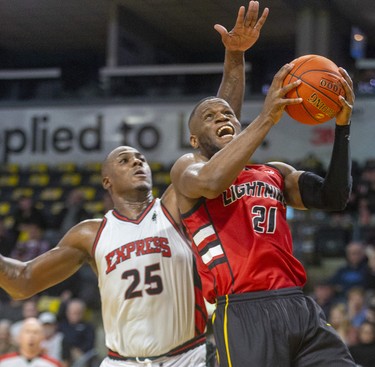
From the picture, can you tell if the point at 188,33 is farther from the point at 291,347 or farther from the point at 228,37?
the point at 291,347

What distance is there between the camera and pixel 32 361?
776 centimetres

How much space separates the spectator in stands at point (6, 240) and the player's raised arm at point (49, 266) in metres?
6.52

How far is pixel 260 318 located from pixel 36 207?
9.61m

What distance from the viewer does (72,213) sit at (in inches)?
508

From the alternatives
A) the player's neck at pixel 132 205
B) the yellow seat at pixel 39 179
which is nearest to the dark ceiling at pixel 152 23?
the yellow seat at pixel 39 179

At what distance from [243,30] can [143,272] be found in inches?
57.9

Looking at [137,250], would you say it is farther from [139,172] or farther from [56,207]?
[56,207]

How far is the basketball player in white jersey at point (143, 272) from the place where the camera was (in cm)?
479

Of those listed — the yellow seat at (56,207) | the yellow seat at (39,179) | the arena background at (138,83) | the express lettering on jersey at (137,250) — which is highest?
the arena background at (138,83)

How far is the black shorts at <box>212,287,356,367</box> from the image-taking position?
147 inches

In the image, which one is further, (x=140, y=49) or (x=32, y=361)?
(x=140, y=49)

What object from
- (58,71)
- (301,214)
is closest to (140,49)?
(58,71)

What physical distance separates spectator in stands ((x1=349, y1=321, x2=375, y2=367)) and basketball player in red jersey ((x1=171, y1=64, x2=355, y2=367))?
3588 millimetres

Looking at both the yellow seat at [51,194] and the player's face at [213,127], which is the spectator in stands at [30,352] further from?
the yellow seat at [51,194]
